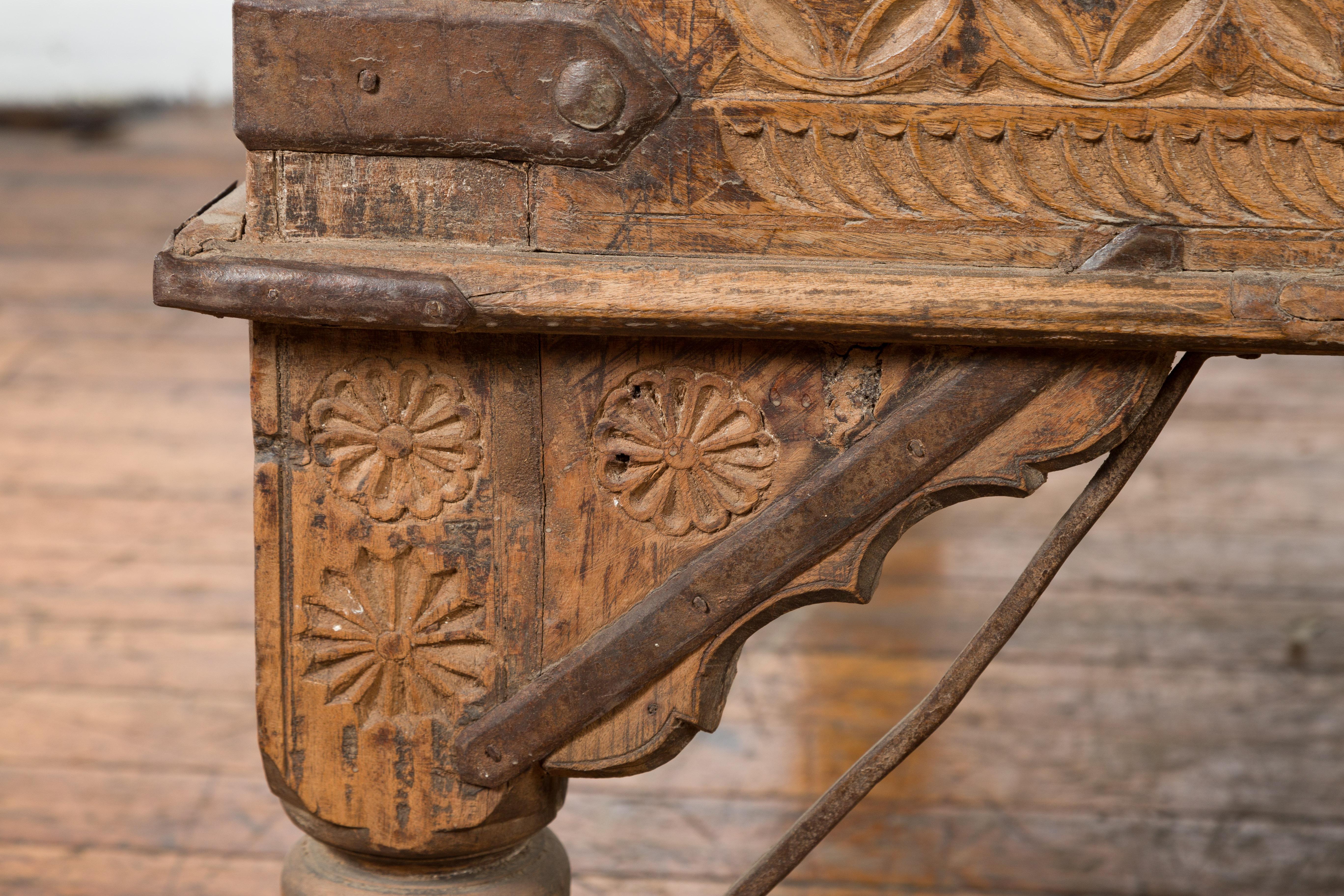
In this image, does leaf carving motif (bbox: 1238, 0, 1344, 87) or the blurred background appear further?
the blurred background

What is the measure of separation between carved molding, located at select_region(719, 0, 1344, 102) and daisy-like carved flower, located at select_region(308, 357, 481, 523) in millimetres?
279

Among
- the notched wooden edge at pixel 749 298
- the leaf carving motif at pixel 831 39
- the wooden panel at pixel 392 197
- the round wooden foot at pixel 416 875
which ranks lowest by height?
the round wooden foot at pixel 416 875

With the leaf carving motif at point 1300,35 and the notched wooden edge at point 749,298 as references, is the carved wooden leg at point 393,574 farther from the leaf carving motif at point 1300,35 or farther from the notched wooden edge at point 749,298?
the leaf carving motif at point 1300,35

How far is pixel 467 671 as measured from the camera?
92 cm

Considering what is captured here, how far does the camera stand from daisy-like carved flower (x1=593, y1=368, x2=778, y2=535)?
86cm

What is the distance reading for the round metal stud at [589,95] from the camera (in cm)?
79

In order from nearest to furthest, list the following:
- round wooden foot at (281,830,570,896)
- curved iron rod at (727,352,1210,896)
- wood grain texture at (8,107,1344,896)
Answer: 1. curved iron rod at (727,352,1210,896)
2. round wooden foot at (281,830,570,896)
3. wood grain texture at (8,107,1344,896)

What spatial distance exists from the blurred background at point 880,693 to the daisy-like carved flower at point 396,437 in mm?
652

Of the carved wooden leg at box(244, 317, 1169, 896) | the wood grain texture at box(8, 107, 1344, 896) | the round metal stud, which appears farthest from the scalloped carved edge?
the round metal stud

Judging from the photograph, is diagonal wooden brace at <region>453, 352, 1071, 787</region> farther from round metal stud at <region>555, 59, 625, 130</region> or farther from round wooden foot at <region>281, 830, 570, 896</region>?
round metal stud at <region>555, 59, 625, 130</region>

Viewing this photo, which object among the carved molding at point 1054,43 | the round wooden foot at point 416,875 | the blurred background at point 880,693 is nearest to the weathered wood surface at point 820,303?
the carved molding at point 1054,43

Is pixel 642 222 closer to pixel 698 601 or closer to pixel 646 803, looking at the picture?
pixel 698 601

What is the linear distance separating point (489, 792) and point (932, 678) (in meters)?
1.01

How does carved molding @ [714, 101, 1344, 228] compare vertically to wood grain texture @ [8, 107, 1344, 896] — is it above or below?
above
